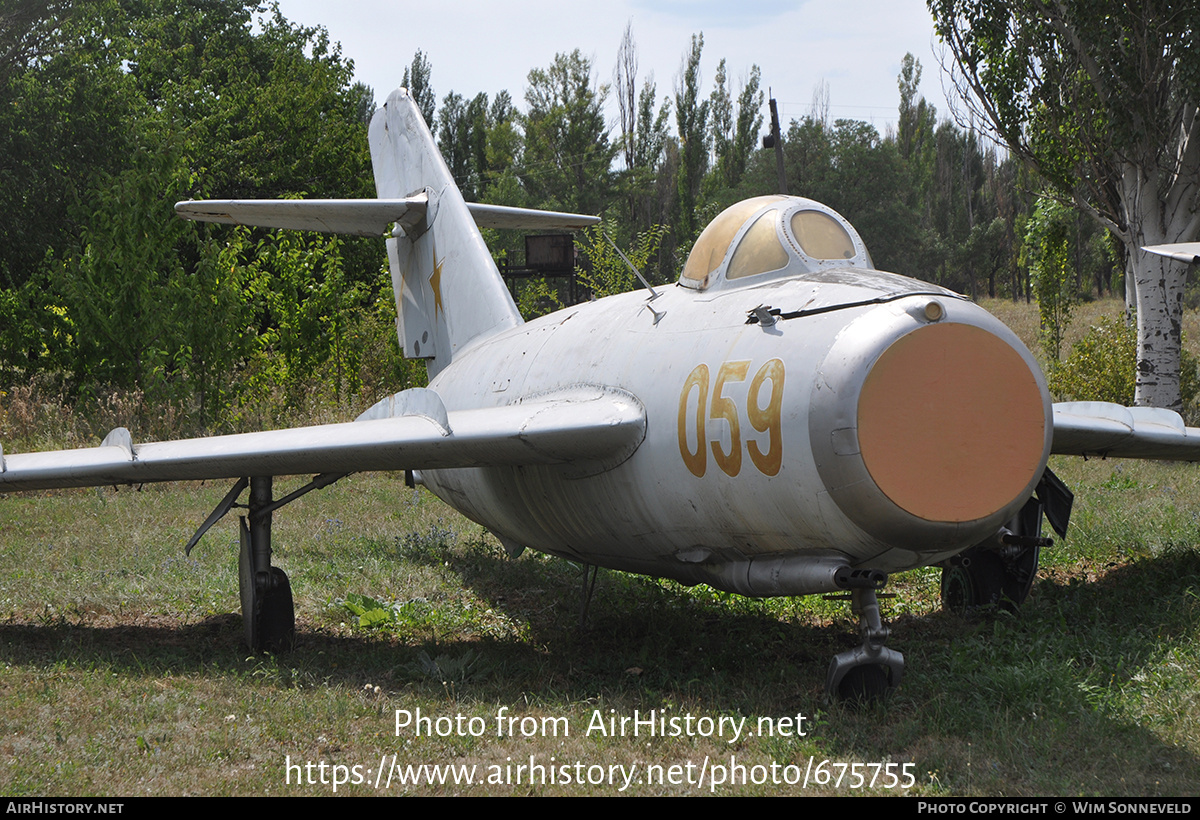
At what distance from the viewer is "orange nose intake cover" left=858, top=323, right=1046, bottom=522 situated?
14.4 feet

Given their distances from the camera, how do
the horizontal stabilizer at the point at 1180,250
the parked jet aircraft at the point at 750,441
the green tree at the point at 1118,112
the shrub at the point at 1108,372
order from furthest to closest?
the shrub at the point at 1108,372
the green tree at the point at 1118,112
the horizontal stabilizer at the point at 1180,250
the parked jet aircraft at the point at 750,441

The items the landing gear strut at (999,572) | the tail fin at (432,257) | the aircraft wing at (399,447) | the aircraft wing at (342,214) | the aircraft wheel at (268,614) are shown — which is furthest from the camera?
the aircraft wing at (342,214)

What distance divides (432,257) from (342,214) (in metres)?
0.96

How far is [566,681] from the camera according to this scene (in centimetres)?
595

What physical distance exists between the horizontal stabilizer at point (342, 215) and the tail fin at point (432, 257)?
24cm

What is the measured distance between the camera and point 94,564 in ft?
30.4

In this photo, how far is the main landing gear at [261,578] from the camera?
6.74 m

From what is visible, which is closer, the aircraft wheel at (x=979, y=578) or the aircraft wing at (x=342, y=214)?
the aircraft wheel at (x=979, y=578)

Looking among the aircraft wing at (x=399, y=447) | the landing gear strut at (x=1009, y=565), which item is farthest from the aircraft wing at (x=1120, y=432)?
the aircraft wing at (x=399, y=447)

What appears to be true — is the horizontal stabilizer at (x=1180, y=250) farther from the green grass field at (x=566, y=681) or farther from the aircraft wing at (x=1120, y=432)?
the green grass field at (x=566, y=681)

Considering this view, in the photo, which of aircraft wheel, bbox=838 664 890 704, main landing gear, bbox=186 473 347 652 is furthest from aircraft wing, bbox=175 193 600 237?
aircraft wheel, bbox=838 664 890 704

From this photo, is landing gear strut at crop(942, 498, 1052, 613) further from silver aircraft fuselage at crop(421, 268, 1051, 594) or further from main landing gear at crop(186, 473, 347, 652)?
main landing gear at crop(186, 473, 347, 652)

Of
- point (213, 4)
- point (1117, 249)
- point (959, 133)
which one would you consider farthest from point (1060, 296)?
point (959, 133)
